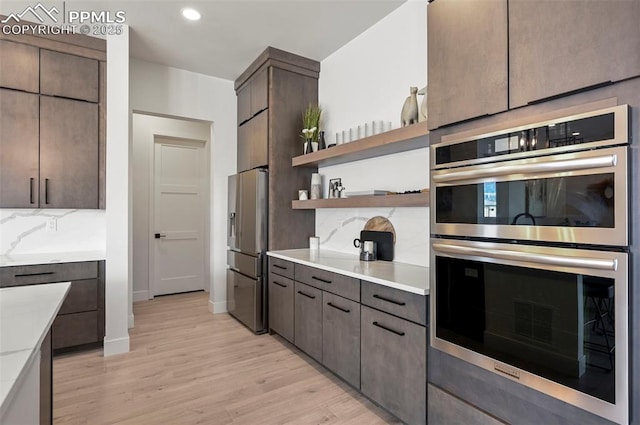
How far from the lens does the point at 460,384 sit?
1.66 meters

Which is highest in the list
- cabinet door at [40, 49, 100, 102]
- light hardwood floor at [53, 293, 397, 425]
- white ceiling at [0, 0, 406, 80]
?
white ceiling at [0, 0, 406, 80]

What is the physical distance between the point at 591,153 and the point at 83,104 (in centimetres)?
395

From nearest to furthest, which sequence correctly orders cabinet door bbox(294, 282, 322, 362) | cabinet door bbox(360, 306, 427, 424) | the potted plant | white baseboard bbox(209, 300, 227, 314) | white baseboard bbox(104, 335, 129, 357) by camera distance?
cabinet door bbox(360, 306, 427, 424)
cabinet door bbox(294, 282, 322, 362)
white baseboard bbox(104, 335, 129, 357)
the potted plant
white baseboard bbox(209, 300, 227, 314)

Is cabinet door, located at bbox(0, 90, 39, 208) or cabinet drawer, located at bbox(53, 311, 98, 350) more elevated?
cabinet door, located at bbox(0, 90, 39, 208)

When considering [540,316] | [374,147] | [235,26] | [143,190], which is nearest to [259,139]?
[235,26]

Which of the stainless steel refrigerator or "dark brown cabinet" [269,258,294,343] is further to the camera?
the stainless steel refrigerator

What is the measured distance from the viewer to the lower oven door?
45.2 inches

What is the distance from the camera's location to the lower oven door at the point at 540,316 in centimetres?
115

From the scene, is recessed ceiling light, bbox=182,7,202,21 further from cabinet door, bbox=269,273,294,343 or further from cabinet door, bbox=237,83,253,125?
cabinet door, bbox=269,273,294,343

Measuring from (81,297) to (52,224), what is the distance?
92 centimetres

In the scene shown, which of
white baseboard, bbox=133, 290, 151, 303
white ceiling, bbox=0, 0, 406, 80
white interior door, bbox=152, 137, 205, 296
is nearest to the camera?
white ceiling, bbox=0, 0, 406, 80

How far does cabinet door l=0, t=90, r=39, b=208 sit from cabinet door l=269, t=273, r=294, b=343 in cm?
236

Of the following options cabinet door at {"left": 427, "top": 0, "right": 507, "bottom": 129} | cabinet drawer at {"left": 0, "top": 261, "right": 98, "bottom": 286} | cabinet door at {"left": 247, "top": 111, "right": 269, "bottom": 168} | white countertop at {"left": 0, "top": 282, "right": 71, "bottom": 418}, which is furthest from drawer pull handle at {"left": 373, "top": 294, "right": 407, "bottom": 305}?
cabinet drawer at {"left": 0, "top": 261, "right": 98, "bottom": 286}

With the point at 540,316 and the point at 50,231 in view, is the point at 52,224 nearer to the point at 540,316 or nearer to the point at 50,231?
the point at 50,231
